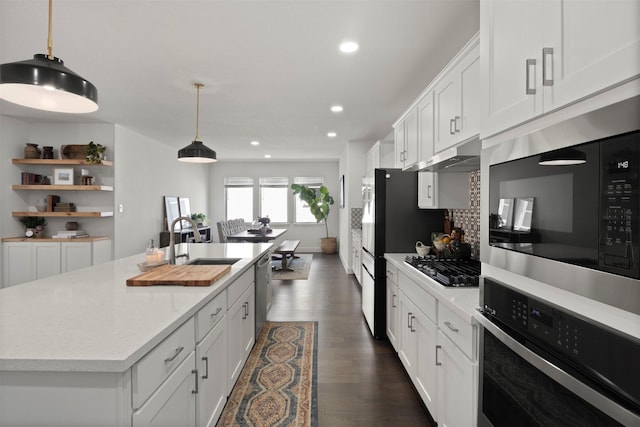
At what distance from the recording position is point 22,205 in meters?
4.90

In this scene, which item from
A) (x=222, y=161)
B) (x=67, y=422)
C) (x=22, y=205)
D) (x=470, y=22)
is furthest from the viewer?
(x=222, y=161)

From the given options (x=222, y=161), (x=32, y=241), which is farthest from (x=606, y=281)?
(x=222, y=161)

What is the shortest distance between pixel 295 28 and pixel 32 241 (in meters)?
4.95

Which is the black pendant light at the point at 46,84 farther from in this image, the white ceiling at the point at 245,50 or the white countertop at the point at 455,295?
the white countertop at the point at 455,295

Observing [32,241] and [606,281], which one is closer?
[606,281]

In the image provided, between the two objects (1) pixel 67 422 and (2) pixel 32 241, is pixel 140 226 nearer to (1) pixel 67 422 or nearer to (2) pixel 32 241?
(2) pixel 32 241

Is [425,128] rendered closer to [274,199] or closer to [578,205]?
[578,205]

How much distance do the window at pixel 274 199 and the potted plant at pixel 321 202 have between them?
558 mm

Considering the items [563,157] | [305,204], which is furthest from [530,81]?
[305,204]

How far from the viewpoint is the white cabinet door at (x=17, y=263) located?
14.9 feet

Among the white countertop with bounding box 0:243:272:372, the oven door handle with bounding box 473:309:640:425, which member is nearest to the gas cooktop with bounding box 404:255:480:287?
the oven door handle with bounding box 473:309:640:425

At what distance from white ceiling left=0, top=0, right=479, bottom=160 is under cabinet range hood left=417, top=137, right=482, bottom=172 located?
3.31ft

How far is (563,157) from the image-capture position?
0.82m

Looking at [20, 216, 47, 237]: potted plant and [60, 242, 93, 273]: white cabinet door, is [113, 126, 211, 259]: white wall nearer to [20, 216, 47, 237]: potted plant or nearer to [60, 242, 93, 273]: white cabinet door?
[60, 242, 93, 273]: white cabinet door
